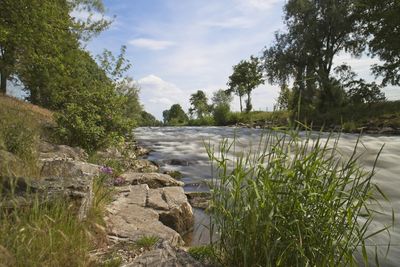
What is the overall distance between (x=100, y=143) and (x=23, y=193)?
685 cm

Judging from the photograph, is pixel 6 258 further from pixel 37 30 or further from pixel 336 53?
pixel 336 53

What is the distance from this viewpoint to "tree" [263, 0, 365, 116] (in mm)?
29969

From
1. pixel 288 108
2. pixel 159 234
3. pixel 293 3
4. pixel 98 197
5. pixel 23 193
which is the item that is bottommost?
pixel 159 234

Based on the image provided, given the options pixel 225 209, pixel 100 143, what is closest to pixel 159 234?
pixel 225 209

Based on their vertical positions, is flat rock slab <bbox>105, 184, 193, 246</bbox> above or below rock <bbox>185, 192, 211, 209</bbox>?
above

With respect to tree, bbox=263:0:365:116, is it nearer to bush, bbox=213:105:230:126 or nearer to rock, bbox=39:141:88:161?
bush, bbox=213:105:230:126

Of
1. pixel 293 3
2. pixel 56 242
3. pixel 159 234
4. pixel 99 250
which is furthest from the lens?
pixel 293 3

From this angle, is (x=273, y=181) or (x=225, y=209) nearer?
(x=273, y=181)

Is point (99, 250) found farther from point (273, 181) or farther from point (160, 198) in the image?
point (160, 198)

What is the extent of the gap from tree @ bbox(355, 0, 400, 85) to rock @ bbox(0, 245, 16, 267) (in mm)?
27321

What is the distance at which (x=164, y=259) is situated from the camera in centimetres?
286

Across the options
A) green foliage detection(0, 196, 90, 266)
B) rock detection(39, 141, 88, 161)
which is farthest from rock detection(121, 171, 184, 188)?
green foliage detection(0, 196, 90, 266)

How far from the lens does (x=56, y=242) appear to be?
242cm

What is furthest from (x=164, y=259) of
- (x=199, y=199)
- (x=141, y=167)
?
(x=141, y=167)
